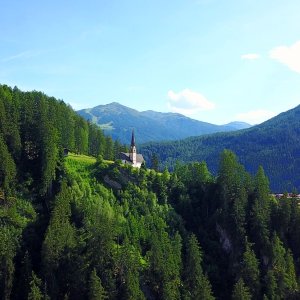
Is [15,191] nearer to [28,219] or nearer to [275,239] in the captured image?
[28,219]

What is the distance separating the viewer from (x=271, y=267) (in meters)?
85.5

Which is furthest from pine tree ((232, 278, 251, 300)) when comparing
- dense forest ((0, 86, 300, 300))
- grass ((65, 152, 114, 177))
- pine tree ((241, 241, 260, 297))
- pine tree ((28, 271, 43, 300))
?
grass ((65, 152, 114, 177))

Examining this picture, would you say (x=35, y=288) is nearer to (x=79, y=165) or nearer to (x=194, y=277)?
(x=194, y=277)

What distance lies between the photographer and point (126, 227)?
85688mm

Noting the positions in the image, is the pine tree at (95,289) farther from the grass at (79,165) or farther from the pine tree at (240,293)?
the grass at (79,165)

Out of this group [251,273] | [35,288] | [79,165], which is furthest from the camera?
[79,165]

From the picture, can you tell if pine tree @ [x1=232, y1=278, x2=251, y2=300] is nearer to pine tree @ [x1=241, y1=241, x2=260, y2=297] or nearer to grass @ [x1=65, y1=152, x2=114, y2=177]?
pine tree @ [x1=241, y1=241, x2=260, y2=297]

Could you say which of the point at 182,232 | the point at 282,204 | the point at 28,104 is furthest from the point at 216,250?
the point at 28,104

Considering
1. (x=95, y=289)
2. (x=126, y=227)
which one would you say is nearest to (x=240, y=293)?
(x=126, y=227)

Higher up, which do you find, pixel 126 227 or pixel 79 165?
pixel 79 165

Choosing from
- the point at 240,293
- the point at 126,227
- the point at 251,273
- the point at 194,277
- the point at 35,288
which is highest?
the point at 126,227

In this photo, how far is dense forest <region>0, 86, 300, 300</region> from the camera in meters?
74.9

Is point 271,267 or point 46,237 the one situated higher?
point 46,237

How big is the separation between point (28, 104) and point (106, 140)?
143 feet
